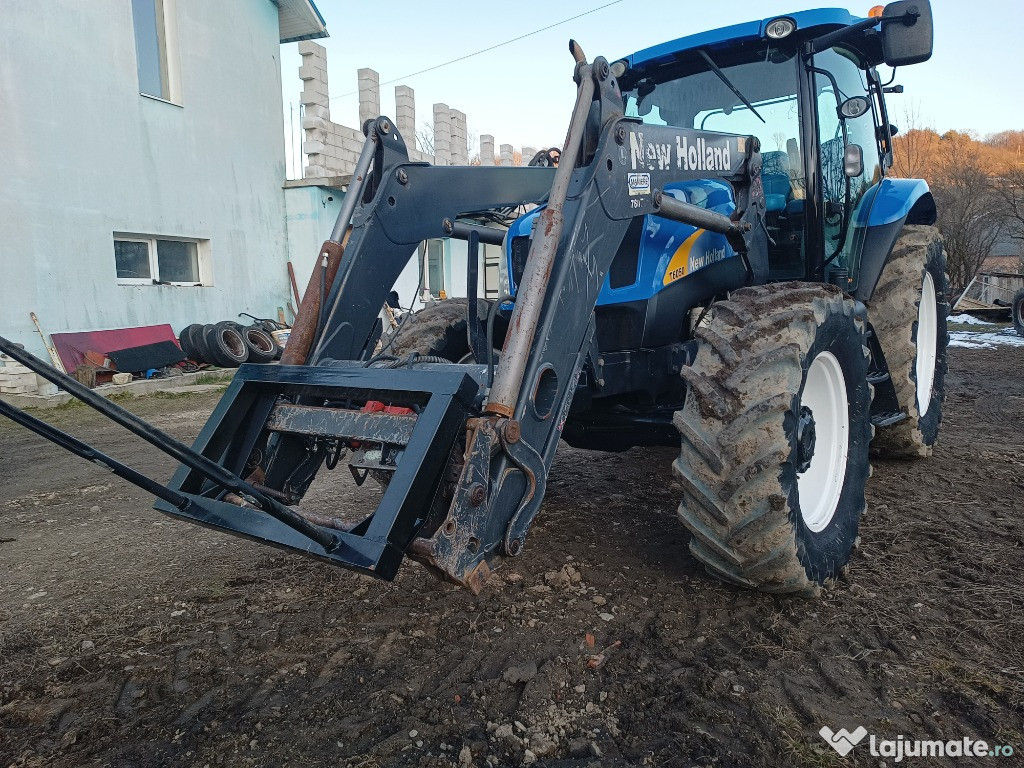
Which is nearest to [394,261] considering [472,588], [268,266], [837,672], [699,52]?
[472,588]

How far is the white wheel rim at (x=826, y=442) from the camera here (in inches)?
131

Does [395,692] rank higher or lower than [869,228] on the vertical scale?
lower

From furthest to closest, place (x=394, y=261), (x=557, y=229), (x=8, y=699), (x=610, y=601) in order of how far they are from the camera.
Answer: (x=394, y=261), (x=610, y=601), (x=557, y=229), (x=8, y=699)

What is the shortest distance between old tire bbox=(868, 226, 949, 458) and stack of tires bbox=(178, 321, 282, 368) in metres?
8.16

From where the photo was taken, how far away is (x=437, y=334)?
13.3ft

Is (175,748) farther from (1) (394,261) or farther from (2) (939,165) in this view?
(2) (939,165)

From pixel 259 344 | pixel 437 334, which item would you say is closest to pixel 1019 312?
pixel 259 344

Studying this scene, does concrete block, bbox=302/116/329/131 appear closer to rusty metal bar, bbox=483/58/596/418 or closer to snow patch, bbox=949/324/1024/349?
rusty metal bar, bbox=483/58/596/418

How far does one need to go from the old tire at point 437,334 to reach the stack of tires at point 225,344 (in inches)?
268

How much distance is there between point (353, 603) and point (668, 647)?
1.29 metres

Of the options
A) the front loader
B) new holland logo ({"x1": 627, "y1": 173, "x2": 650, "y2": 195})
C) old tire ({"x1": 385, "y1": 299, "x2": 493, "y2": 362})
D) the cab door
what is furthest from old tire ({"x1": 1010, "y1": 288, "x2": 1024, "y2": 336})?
new holland logo ({"x1": 627, "y1": 173, "x2": 650, "y2": 195})

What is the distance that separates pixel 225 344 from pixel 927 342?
28.0 ft

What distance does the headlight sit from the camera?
377 centimetres

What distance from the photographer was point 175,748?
7.13 feet
